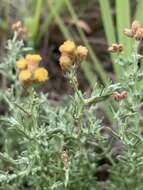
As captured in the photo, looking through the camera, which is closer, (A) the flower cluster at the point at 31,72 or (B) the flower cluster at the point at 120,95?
(A) the flower cluster at the point at 31,72

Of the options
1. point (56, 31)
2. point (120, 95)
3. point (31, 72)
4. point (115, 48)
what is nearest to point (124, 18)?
point (115, 48)

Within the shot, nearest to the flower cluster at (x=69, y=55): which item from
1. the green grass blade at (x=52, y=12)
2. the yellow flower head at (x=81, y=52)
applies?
the yellow flower head at (x=81, y=52)

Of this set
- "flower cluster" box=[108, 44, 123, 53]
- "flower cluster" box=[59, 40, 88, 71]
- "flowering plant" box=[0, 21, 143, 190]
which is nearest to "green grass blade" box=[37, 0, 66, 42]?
"flowering plant" box=[0, 21, 143, 190]

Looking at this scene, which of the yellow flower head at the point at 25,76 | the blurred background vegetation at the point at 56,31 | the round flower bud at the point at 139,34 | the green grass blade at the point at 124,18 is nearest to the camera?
the yellow flower head at the point at 25,76

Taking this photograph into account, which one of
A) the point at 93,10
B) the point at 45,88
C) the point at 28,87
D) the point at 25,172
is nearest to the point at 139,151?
the point at 25,172

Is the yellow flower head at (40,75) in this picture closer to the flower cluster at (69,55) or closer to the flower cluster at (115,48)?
the flower cluster at (69,55)

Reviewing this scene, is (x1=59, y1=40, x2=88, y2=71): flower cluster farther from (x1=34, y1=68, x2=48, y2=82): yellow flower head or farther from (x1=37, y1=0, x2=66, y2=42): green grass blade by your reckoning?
(x1=37, y1=0, x2=66, y2=42): green grass blade

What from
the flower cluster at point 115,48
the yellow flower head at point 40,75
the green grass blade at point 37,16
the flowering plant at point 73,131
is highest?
the green grass blade at point 37,16
